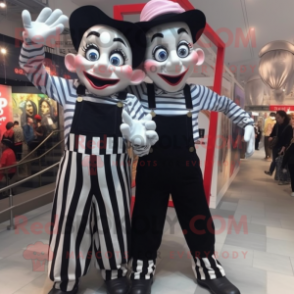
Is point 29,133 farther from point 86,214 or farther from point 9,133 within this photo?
point 86,214

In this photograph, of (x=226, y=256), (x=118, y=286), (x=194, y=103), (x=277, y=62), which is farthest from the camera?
(x=277, y=62)

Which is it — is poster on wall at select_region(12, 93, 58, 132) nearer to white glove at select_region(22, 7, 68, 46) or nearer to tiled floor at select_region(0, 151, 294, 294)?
tiled floor at select_region(0, 151, 294, 294)

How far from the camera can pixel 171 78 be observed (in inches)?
70.0

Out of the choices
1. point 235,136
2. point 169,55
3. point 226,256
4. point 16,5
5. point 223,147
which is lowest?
point 226,256

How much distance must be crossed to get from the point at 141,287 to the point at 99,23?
161 cm

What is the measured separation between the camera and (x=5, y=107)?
3.79 meters

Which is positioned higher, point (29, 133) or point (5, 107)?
point (5, 107)

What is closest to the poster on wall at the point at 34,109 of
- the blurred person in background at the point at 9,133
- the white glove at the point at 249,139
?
the blurred person in background at the point at 9,133

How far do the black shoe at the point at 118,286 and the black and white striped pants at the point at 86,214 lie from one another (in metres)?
0.10

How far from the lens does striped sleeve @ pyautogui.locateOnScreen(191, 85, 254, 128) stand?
1.94 metres

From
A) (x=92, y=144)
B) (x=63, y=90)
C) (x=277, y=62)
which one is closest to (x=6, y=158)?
(x=63, y=90)

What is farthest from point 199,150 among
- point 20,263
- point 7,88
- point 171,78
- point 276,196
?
point 7,88

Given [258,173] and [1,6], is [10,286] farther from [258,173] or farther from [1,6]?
[258,173]

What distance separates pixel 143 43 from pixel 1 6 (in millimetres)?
2710
